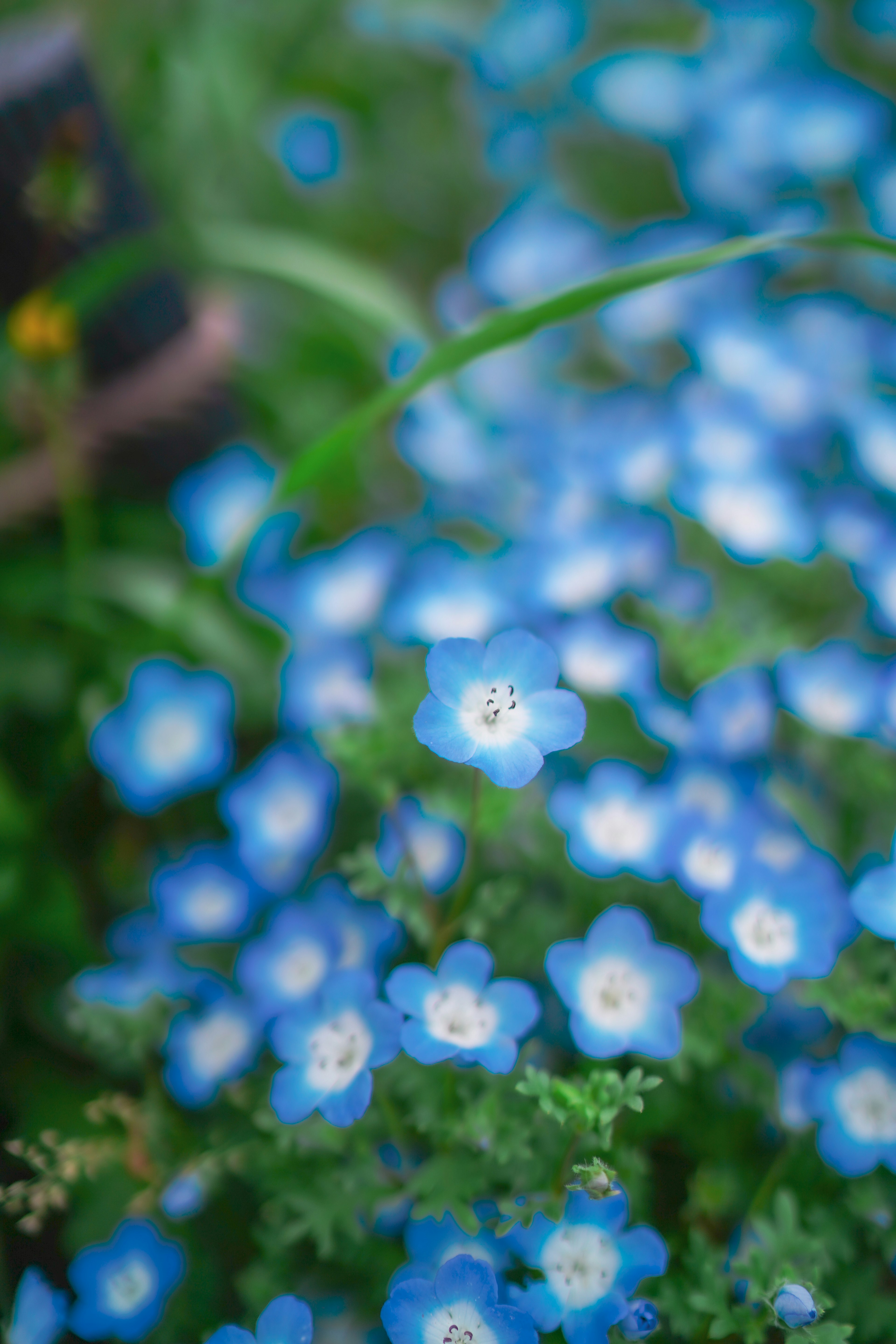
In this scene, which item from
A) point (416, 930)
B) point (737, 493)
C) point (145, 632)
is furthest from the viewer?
point (145, 632)

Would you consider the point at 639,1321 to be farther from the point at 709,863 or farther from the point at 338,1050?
the point at 709,863

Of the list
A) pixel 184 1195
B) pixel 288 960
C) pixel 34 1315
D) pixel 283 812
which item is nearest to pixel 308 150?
pixel 283 812

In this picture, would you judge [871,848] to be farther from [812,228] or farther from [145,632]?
[812,228]

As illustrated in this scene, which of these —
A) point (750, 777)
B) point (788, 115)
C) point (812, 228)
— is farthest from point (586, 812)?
point (788, 115)

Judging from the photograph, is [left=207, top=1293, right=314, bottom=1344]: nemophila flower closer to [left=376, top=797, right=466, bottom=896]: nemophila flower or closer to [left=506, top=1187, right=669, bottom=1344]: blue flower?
[left=506, top=1187, right=669, bottom=1344]: blue flower

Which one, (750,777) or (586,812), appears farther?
(750,777)

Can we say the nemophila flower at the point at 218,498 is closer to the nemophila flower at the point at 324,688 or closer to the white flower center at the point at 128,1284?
the nemophila flower at the point at 324,688

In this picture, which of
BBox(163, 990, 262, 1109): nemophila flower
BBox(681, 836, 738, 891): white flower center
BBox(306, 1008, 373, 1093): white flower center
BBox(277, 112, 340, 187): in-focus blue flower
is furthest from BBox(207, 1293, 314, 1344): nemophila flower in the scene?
BBox(277, 112, 340, 187): in-focus blue flower
